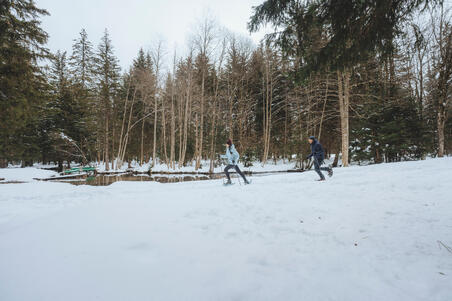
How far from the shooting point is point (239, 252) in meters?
2.73

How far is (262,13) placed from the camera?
201 inches

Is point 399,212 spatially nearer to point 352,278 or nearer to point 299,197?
point 299,197

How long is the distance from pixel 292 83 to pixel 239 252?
41.9 ft

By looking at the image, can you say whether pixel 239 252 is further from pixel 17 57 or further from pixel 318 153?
pixel 17 57

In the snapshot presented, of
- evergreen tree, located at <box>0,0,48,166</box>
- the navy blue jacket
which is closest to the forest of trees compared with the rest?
evergreen tree, located at <box>0,0,48,166</box>

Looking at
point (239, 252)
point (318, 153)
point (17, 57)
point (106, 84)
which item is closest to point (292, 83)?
point (318, 153)

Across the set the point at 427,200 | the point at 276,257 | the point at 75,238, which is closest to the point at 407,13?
the point at 427,200

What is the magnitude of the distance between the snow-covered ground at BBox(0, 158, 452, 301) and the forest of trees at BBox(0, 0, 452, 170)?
3783 millimetres

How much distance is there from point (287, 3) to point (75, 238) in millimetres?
6911

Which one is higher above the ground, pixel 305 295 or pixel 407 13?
pixel 407 13

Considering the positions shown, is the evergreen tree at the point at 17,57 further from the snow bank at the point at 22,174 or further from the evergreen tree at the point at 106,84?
the evergreen tree at the point at 106,84

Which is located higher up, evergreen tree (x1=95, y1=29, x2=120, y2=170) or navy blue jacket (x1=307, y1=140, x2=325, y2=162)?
evergreen tree (x1=95, y1=29, x2=120, y2=170)

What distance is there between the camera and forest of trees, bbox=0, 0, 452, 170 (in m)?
4.67

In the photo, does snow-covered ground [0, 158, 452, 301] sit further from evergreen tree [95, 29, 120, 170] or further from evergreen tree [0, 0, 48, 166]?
evergreen tree [95, 29, 120, 170]
